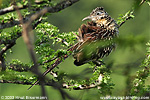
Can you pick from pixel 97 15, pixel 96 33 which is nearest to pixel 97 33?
pixel 96 33

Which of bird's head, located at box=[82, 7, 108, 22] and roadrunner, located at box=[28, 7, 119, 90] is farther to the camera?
bird's head, located at box=[82, 7, 108, 22]

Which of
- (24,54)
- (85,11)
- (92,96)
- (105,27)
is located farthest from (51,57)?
(85,11)

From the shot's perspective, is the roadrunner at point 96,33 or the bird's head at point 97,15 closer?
the roadrunner at point 96,33

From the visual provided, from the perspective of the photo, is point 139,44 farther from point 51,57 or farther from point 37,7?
point 51,57

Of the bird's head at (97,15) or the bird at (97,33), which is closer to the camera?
the bird at (97,33)

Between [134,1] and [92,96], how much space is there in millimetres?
765

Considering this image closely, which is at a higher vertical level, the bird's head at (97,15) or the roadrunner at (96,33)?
the bird's head at (97,15)

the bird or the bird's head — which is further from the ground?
the bird's head

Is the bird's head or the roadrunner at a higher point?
the bird's head

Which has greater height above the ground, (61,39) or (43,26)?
(43,26)

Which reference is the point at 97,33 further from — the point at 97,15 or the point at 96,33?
the point at 97,15

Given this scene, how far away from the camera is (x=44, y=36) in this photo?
397 centimetres

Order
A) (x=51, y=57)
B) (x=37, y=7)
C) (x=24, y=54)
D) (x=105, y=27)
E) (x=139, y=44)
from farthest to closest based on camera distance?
(x=24, y=54) < (x=105, y=27) < (x=51, y=57) < (x=37, y=7) < (x=139, y=44)

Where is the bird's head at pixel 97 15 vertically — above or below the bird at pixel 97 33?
above
